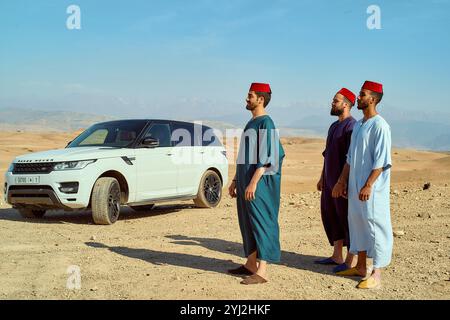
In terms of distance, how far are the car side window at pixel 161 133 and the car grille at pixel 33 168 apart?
201 centimetres

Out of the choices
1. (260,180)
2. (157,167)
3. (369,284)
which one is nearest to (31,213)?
(157,167)

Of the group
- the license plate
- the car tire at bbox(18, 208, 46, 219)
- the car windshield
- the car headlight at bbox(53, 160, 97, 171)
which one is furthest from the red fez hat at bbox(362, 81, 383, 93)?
the car tire at bbox(18, 208, 46, 219)

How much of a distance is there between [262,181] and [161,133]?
18.1 ft

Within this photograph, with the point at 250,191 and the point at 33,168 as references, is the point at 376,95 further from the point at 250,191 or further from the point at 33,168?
the point at 33,168

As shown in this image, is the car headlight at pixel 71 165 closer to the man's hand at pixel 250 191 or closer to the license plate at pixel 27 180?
the license plate at pixel 27 180

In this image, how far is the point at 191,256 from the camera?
7.54m

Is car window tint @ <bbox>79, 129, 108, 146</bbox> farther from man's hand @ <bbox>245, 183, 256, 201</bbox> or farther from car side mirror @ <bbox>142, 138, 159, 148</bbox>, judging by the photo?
man's hand @ <bbox>245, 183, 256, 201</bbox>

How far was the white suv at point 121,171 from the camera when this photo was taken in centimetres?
966

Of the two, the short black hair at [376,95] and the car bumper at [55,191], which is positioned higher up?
the short black hair at [376,95]

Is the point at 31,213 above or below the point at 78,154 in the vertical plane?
below

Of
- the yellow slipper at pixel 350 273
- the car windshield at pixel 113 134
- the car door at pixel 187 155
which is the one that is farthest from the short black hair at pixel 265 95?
the car door at pixel 187 155

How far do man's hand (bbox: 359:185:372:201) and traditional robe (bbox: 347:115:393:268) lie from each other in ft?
0.27
